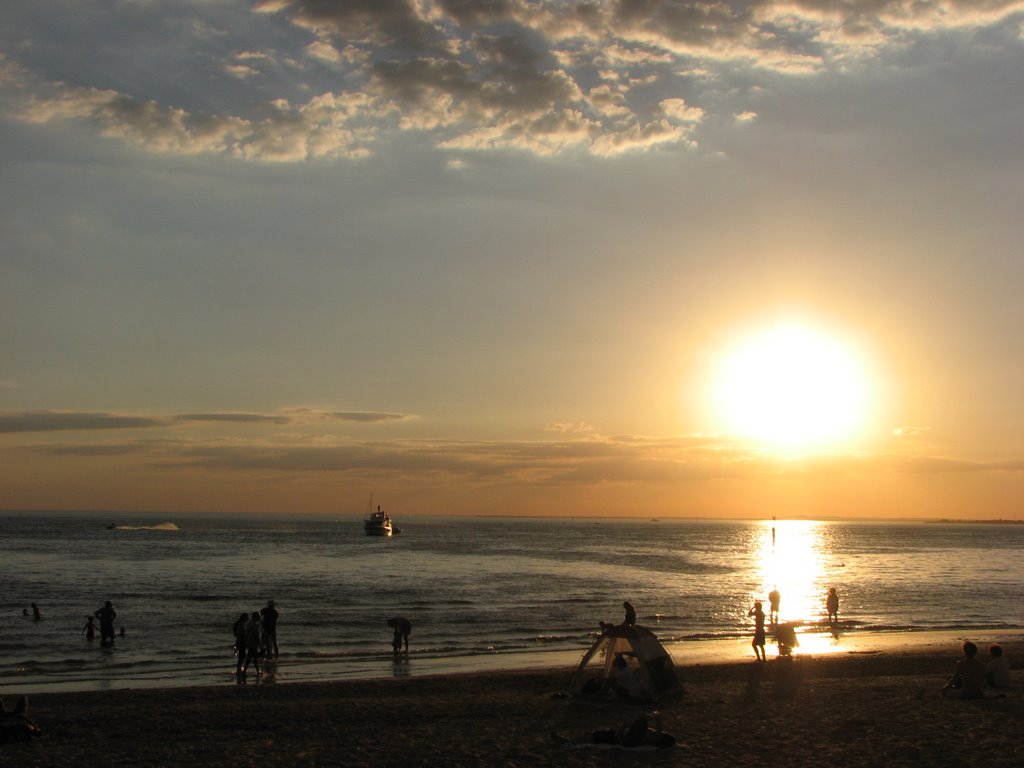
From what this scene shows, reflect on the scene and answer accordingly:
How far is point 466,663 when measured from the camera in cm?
2784

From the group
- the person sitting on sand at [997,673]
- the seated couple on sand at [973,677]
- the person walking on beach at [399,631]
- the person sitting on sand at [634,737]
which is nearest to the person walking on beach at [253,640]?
the person walking on beach at [399,631]

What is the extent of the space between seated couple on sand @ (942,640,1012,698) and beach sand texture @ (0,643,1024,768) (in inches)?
15.7

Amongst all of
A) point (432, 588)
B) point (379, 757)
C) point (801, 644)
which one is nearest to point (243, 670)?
point (379, 757)

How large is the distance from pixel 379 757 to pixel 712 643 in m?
21.1

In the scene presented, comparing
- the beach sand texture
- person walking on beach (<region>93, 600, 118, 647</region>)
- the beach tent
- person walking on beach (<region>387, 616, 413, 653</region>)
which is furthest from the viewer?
person walking on beach (<region>93, 600, 118, 647</region>)

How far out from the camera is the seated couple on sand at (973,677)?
18938 millimetres

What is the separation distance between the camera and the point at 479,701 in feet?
64.6

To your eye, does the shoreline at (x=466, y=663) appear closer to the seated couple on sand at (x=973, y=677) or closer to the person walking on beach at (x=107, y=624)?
the person walking on beach at (x=107, y=624)

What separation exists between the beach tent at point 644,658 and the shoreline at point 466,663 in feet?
15.4

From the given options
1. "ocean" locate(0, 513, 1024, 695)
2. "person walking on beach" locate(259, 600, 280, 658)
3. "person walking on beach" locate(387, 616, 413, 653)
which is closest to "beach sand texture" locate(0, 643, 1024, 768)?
"ocean" locate(0, 513, 1024, 695)

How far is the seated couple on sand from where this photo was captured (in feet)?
62.1

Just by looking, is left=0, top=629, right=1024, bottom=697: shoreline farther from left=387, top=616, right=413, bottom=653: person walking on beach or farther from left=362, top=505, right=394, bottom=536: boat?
left=362, top=505, right=394, bottom=536: boat

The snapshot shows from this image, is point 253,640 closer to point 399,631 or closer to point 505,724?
point 399,631

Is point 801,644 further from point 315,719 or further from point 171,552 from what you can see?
point 171,552
